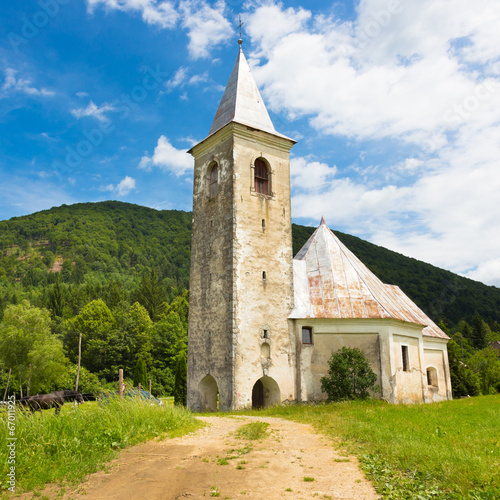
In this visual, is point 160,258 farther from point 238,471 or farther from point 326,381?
point 238,471

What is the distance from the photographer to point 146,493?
6.75m

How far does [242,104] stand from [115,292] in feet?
186

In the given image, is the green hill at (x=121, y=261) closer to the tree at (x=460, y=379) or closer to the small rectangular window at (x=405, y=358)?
the tree at (x=460, y=379)

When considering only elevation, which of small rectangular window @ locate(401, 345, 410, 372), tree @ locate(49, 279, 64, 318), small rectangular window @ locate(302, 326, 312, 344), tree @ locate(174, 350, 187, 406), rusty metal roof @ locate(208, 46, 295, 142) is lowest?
tree @ locate(174, 350, 187, 406)

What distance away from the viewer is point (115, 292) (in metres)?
73.6

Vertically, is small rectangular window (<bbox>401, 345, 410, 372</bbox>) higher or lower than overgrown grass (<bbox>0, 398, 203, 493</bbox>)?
higher

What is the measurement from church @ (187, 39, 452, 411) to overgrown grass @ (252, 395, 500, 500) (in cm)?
556

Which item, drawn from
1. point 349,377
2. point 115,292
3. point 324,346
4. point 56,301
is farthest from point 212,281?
point 56,301

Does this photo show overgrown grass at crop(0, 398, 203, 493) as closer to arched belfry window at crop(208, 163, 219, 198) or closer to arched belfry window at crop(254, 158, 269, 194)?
arched belfry window at crop(208, 163, 219, 198)

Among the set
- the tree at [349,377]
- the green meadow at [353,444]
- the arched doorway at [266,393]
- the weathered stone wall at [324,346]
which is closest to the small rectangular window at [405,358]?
the weathered stone wall at [324,346]

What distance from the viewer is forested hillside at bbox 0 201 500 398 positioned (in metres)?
43.2

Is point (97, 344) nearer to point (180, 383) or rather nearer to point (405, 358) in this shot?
point (180, 383)

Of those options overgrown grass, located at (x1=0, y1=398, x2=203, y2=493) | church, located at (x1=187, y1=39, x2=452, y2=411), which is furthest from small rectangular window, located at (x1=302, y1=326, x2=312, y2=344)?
overgrown grass, located at (x1=0, y1=398, x2=203, y2=493)

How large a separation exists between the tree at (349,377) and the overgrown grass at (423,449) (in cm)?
397
